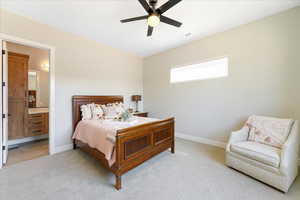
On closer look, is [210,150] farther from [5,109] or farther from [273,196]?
[5,109]

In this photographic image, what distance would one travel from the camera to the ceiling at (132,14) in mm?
2178

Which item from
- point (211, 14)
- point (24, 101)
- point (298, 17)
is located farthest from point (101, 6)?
point (298, 17)

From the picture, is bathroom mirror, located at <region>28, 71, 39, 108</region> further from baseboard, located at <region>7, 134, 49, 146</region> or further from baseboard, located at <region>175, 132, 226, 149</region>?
baseboard, located at <region>175, 132, 226, 149</region>

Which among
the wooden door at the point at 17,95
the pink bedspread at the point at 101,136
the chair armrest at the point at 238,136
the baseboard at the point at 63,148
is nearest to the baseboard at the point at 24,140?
the wooden door at the point at 17,95

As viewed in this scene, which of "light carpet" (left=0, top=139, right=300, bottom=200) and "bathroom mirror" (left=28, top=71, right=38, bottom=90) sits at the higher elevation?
"bathroom mirror" (left=28, top=71, right=38, bottom=90)

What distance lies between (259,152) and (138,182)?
1921mm

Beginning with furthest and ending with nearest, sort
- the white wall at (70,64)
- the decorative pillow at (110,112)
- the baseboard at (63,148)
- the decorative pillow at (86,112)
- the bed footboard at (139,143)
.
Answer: the decorative pillow at (110,112)
the decorative pillow at (86,112)
the baseboard at (63,148)
the white wall at (70,64)
the bed footboard at (139,143)

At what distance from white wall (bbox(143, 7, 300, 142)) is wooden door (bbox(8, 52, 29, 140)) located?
4.17 meters

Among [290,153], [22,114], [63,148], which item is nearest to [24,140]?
[22,114]

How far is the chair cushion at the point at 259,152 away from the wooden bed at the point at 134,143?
4.18ft

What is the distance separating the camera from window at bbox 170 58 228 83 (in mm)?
3207

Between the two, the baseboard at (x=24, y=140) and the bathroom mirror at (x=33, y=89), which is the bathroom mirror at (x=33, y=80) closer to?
the bathroom mirror at (x=33, y=89)

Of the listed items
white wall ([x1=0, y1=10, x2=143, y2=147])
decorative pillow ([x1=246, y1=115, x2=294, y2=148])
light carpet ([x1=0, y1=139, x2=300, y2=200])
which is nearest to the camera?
light carpet ([x1=0, y1=139, x2=300, y2=200])

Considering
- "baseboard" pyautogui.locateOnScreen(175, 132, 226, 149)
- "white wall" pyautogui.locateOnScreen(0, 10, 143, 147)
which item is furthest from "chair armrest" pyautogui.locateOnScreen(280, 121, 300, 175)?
"white wall" pyautogui.locateOnScreen(0, 10, 143, 147)
